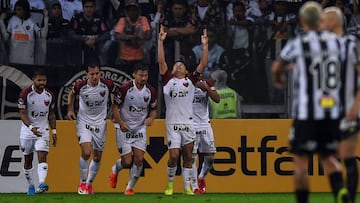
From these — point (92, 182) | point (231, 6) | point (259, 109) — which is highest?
point (231, 6)

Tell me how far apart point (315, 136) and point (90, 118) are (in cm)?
926

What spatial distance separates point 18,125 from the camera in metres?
21.2

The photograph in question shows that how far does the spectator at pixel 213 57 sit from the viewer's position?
21.2m

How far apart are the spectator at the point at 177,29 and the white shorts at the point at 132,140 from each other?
6.87 ft

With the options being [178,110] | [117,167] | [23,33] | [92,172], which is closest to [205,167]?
[178,110]

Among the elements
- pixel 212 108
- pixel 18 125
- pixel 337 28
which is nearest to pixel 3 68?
pixel 18 125

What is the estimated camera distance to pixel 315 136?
37.1 feet

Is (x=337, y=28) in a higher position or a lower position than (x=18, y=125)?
higher

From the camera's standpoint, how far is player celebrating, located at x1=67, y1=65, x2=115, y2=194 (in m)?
19.8

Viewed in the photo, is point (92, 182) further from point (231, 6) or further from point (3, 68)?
point (231, 6)

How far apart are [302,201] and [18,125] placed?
1106 centimetres

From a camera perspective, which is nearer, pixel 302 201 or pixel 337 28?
pixel 302 201

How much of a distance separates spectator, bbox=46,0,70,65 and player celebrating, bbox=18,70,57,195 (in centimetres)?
93

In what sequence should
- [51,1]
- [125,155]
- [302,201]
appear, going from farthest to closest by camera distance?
[51,1], [125,155], [302,201]
